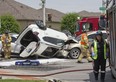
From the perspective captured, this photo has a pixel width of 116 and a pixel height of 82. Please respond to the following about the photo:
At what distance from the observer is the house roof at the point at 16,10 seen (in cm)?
8250

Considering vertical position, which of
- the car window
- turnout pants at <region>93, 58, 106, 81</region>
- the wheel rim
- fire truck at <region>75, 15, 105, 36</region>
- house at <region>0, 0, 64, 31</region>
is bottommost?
the wheel rim

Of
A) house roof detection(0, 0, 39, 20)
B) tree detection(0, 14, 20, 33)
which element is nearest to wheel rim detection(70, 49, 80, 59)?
tree detection(0, 14, 20, 33)

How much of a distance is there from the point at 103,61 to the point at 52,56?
10712mm

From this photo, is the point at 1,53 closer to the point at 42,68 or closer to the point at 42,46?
the point at 42,46

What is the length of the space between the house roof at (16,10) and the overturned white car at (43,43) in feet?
187

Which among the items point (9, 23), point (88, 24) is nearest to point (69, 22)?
point (9, 23)

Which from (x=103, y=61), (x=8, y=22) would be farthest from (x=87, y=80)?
(x=8, y=22)

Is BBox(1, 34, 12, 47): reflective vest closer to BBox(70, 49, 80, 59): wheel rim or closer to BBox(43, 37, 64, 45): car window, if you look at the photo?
BBox(43, 37, 64, 45): car window

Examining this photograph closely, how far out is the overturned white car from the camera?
23438mm

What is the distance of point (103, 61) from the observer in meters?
13.4

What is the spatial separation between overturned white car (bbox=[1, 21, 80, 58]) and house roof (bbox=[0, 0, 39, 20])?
187 feet

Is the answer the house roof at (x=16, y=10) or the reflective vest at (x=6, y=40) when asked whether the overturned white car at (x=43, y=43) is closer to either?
the reflective vest at (x=6, y=40)

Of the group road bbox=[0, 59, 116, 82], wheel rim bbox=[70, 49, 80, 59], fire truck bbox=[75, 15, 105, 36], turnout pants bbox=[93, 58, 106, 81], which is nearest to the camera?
turnout pants bbox=[93, 58, 106, 81]

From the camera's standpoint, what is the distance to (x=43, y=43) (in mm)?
23422
